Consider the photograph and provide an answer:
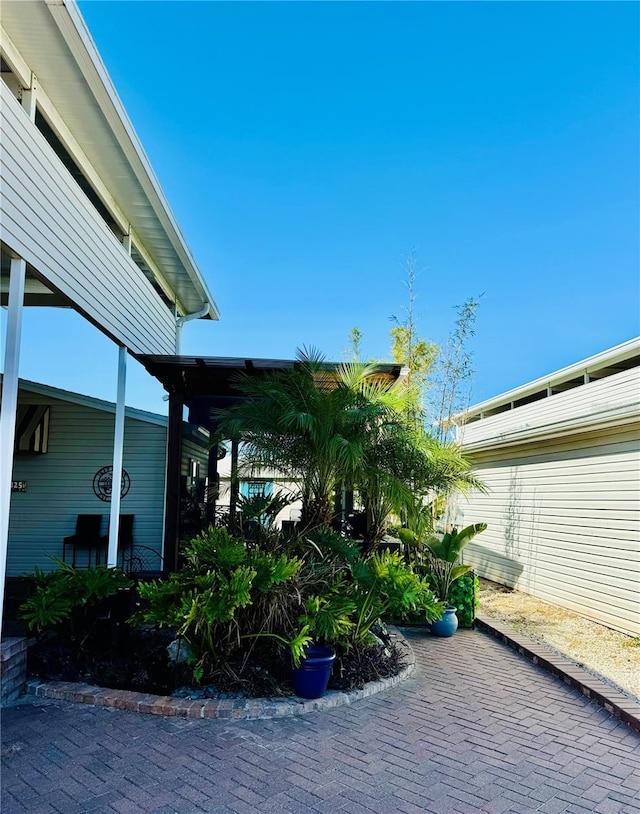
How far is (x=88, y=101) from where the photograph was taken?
5641mm

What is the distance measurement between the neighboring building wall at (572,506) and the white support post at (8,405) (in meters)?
6.85

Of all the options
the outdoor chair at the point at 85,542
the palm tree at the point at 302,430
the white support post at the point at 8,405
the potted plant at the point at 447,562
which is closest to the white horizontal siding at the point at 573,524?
the potted plant at the point at 447,562

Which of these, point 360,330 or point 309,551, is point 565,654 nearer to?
point 309,551

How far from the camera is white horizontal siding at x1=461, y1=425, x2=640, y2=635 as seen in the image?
763 centimetres

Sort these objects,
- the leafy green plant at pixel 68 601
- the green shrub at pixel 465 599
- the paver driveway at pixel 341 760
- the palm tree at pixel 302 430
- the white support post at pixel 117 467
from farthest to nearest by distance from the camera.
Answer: the green shrub at pixel 465 599, the white support post at pixel 117 467, the palm tree at pixel 302 430, the leafy green plant at pixel 68 601, the paver driveway at pixel 341 760

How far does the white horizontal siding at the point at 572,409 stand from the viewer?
8118 millimetres

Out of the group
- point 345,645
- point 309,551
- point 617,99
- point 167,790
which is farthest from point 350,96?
point 167,790

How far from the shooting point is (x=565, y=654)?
21.0 feet

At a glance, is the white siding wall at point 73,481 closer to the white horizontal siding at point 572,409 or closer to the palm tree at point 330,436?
the palm tree at point 330,436

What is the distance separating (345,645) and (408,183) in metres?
12.4

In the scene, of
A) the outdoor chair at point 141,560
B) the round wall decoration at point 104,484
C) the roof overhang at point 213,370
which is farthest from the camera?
the round wall decoration at point 104,484

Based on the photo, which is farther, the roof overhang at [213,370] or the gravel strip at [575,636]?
the roof overhang at [213,370]

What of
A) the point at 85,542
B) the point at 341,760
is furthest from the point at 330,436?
the point at 85,542

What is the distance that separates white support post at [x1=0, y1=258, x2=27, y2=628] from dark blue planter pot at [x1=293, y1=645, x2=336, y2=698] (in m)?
2.37
